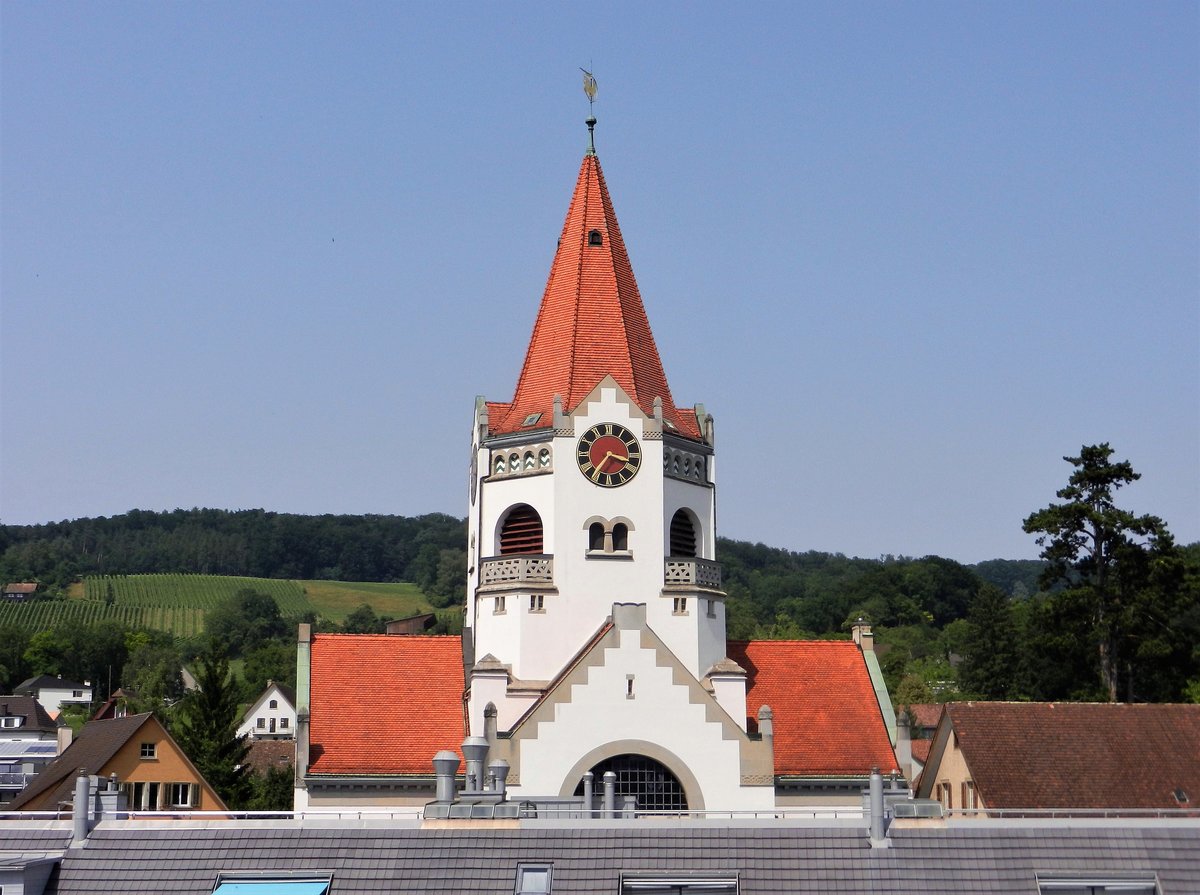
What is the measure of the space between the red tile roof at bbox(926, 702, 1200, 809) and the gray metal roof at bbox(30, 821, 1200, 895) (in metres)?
21.7

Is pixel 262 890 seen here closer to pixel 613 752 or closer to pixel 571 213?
pixel 613 752

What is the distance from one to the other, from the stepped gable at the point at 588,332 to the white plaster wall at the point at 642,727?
7.27 metres

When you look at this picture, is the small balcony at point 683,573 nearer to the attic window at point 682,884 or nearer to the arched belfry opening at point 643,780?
the arched belfry opening at point 643,780

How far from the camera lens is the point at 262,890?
85.4ft

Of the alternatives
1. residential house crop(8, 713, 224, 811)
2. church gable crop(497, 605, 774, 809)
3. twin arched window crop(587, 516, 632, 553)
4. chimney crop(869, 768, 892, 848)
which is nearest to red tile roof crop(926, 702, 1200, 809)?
church gable crop(497, 605, 774, 809)

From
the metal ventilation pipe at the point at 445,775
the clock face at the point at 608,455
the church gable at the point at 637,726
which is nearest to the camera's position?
the metal ventilation pipe at the point at 445,775

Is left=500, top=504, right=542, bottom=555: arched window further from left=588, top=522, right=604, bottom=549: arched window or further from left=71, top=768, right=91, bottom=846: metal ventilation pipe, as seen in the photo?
left=71, top=768, right=91, bottom=846: metal ventilation pipe

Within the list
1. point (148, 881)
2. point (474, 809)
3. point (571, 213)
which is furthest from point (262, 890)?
point (571, 213)

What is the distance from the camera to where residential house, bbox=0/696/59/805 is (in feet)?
239

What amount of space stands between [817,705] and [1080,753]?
8.17 metres

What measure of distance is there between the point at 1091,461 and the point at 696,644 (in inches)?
1108

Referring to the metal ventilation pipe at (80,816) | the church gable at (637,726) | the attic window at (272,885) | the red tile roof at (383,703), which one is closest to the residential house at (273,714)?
the red tile roof at (383,703)

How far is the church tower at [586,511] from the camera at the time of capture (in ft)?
149

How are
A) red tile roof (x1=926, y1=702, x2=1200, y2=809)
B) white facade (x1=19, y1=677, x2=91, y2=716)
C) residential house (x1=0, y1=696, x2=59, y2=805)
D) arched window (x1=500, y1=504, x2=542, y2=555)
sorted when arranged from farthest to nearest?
white facade (x1=19, y1=677, x2=91, y2=716)
residential house (x1=0, y1=696, x2=59, y2=805)
red tile roof (x1=926, y1=702, x2=1200, y2=809)
arched window (x1=500, y1=504, x2=542, y2=555)
